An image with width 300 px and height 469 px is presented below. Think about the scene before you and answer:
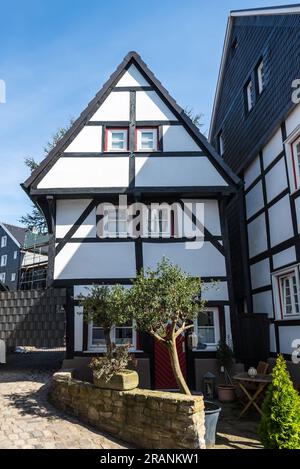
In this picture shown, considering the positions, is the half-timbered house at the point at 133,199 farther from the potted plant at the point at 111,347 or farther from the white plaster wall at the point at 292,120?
the potted plant at the point at 111,347

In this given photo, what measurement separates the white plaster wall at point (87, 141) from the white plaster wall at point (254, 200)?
15.9ft

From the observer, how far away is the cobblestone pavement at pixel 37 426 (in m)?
5.24

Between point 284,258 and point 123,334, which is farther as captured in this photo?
point 123,334

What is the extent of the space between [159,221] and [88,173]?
2.48 meters

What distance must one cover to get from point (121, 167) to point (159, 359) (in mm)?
5493

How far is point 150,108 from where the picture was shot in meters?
10.8

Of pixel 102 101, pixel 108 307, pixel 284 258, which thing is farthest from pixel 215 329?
pixel 102 101

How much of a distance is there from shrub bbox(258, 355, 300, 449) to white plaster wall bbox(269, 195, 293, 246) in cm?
415

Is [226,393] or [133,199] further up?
[133,199]

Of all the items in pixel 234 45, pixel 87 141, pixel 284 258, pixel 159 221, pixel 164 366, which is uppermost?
pixel 234 45

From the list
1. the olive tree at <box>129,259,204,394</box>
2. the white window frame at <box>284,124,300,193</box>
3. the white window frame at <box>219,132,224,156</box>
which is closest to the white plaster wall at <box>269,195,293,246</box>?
the white window frame at <box>284,124,300,193</box>

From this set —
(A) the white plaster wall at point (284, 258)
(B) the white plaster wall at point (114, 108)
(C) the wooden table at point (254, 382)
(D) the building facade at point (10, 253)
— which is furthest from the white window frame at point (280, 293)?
(D) the building facade at point (10, 253)

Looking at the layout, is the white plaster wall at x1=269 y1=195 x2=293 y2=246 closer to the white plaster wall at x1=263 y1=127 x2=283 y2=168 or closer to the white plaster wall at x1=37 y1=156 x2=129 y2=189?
the white plaster wall at x1=263 y1=127 x2=283 y2=168

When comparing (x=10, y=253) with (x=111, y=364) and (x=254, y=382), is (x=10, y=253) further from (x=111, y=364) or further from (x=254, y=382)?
(x=254, y=382)
